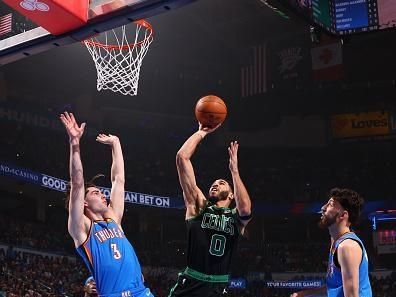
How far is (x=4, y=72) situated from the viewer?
2456cm

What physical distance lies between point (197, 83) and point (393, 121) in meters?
9.29

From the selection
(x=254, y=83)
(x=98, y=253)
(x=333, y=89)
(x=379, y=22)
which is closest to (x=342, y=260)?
(x=98, y=253)

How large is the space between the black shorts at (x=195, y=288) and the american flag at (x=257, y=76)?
18.4 metres

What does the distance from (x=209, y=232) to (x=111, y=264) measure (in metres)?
0.85

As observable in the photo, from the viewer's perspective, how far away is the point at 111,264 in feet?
14.3

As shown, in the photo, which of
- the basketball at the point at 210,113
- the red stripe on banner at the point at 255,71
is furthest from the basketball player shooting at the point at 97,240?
the red stripe on banner at the point at 255,71

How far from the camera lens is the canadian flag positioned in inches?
822

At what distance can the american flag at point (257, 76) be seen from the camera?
74.6 ft

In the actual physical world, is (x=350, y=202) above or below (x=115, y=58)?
below

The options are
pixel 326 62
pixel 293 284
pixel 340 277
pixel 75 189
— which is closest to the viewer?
pixel 340 277

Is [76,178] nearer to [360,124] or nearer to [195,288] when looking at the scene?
[195,288]

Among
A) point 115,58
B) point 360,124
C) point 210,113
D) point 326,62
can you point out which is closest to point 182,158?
point 210,113

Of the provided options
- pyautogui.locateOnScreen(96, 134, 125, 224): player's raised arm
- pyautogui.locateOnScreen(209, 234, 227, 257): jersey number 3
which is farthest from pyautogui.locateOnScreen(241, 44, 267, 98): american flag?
pyautogui.locateOnScreen(209, 234, 227, 257): jersey number 3

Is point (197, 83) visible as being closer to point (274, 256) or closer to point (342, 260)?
point (274, 256)
